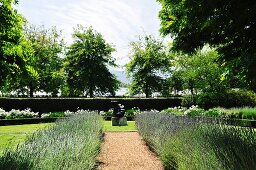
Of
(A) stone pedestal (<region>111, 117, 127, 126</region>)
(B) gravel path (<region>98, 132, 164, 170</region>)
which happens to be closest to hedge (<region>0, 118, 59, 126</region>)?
(A) stone pedestal (<region>111, 117, 127, 126</region>)

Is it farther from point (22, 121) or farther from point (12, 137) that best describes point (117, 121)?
point (12, 137)

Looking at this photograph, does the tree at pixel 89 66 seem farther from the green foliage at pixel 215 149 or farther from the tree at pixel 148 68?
the green foliage at pixel 215 149

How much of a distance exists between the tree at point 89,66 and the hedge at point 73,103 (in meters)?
12.5

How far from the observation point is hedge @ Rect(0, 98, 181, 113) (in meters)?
30.1

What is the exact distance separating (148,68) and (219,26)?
41263 millimetres

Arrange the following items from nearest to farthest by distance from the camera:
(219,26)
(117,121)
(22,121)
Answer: (219,26) → (117,121) → (22,121)

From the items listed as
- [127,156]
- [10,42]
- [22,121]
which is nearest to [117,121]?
[22,121]

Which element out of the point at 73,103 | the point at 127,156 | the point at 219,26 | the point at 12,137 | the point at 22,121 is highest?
the point at 219,26

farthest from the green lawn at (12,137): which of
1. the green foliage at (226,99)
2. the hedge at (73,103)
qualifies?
the green foliage at (226,99)

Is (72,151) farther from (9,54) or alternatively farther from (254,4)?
(254,4)

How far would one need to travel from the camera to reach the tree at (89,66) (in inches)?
1804

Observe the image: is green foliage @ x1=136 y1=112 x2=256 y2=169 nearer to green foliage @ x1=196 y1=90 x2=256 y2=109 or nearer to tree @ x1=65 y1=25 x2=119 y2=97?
green foliage @ x1=196 y1=90 x2=256 y2=109

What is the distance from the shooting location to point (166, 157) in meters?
8.62

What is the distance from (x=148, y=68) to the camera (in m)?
47.4
